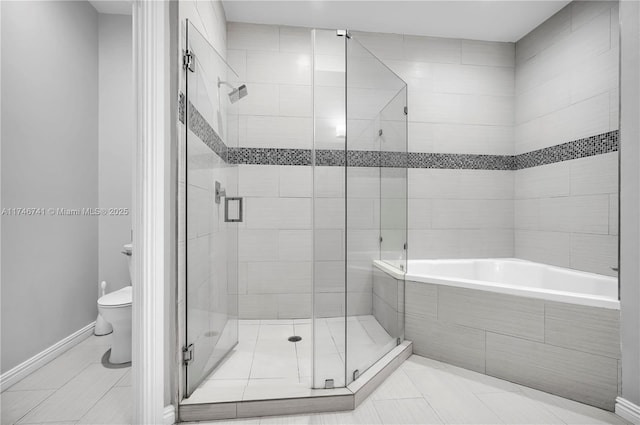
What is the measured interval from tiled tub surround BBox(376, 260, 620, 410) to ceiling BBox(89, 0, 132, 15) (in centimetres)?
288

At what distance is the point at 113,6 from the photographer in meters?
2.65

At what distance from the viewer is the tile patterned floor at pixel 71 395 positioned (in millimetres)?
1526

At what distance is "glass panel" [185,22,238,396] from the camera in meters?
1.65

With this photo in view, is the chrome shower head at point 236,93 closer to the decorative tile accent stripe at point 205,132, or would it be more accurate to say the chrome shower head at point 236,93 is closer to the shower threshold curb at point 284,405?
the decorative tile accent stripe at point 205,132

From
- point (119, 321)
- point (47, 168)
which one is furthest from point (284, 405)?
point (47, 168)

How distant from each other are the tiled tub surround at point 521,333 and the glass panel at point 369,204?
18cm

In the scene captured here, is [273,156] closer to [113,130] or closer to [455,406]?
[113,130]

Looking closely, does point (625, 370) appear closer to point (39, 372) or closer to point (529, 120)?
point (529, 120)

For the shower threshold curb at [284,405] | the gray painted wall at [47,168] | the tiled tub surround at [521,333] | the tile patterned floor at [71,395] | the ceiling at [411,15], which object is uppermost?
the ceiling at [411,15]

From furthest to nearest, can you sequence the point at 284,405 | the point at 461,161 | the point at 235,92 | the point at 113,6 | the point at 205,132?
the point at 461,161 < the point at 113,6 < the point at 235,92 < the point at 205,132 < the point at 284,405

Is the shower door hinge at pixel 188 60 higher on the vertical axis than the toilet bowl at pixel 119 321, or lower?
higher

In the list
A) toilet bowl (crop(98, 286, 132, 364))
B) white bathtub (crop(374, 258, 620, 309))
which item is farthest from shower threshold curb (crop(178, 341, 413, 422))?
toilet bowl (crop(98, 286, 132, 364))

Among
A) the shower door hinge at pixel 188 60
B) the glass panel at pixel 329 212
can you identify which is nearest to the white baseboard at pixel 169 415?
the glass panel at pixel 329 212

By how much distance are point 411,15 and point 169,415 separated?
10.5 ft
